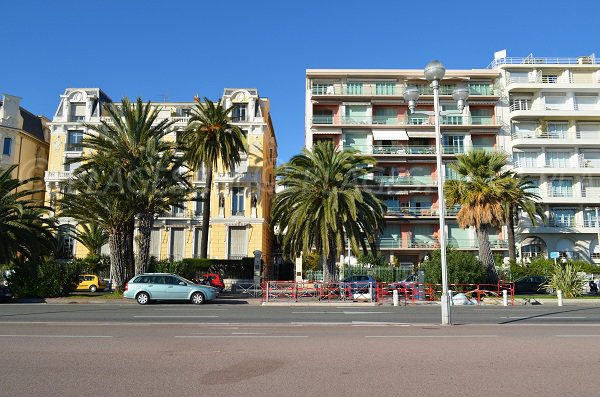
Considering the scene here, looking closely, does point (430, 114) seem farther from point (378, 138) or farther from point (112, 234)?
point (112, 234)

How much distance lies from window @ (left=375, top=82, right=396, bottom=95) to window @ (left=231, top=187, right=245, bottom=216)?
60.2ft

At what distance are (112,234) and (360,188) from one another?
15.0m

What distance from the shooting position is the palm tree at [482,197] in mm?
31531

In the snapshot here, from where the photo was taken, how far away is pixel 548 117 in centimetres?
5134

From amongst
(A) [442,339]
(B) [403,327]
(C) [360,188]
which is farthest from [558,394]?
(C) [360,188]

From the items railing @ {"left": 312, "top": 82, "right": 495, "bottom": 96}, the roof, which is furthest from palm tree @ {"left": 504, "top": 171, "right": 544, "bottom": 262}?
the roof

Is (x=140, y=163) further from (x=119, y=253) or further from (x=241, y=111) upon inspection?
(x=241, y=111)

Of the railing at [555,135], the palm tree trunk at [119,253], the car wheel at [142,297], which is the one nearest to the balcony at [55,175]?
the palm tree trunk at [119,253]

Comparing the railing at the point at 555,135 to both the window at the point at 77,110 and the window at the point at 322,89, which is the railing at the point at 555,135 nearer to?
the window at the point at 322,89

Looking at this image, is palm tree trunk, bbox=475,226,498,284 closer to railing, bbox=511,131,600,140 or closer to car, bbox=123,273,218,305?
car, bbox=123,273,218,305

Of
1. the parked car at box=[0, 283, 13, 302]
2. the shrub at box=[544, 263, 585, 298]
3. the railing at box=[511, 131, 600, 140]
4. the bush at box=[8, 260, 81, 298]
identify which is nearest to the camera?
the parked car at box=[0, 283, 13, 302]

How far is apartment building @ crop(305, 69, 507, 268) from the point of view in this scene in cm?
4997

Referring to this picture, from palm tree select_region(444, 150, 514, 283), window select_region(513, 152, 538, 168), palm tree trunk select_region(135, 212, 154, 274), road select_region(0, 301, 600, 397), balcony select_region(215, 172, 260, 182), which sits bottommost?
road select_region(0, 301, 600, 397)

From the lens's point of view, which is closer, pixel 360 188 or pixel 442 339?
pixel 442 339
